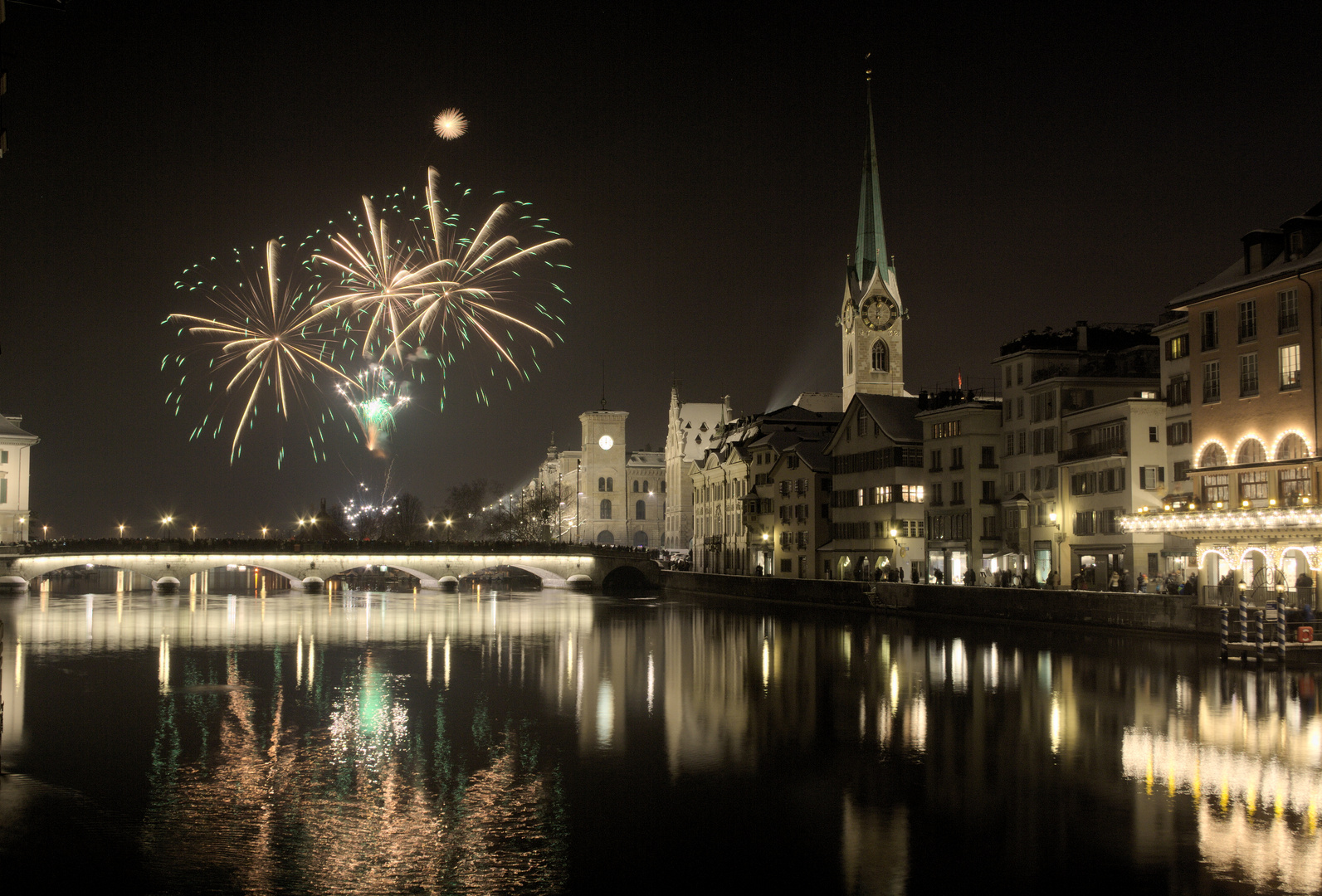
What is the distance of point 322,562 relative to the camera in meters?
116

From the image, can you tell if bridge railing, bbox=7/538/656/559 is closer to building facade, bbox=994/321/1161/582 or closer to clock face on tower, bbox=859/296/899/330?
clock face on tower, bbox=859/296/899/330

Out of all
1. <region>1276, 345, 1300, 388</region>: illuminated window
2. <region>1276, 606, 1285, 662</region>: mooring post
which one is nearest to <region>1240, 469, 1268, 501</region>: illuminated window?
<region>1276, 345, 1300, 388</region>: illuminated window

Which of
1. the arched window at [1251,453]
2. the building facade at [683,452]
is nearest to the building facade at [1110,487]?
the arched window at [1251,453]

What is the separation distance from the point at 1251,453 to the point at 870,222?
88.1 m

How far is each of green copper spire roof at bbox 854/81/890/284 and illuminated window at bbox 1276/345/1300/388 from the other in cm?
8522

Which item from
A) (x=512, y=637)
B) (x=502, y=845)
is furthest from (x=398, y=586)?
(x=502, y=845)

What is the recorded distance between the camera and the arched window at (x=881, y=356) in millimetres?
132125

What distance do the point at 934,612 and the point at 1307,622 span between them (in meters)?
26.5

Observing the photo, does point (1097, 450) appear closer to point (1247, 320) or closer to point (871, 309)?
point (1247, 320)

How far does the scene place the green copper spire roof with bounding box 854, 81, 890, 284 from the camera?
5271 inches

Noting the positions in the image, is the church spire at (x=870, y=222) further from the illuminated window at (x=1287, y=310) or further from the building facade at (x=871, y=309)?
the illuminated window at (x=1287, y=310)

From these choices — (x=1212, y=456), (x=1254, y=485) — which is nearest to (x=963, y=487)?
(x=1212, y=456)

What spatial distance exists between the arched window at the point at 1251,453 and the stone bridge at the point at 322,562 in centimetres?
7182

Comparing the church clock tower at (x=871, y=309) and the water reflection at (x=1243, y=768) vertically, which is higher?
the church clock tower at (x=871, y=309)
